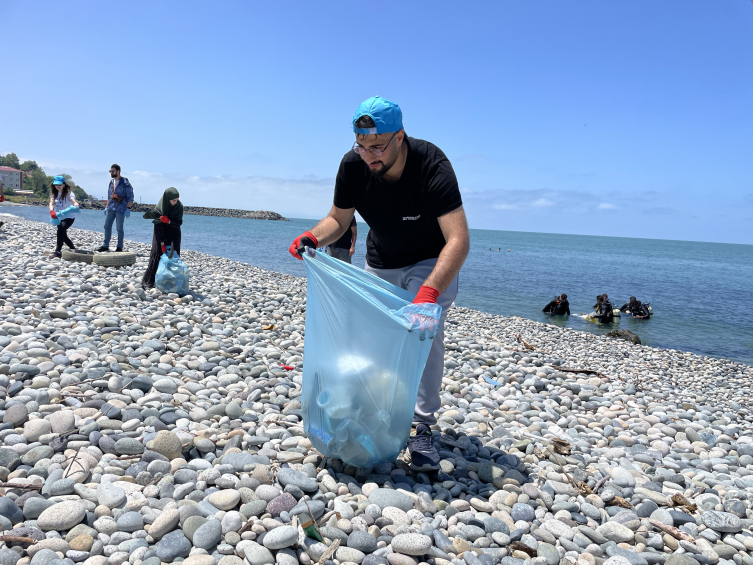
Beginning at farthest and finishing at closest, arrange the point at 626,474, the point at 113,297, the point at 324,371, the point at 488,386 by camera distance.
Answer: the point at 113,297, the point at 488,386, the point at 626,474, the point at 324,371

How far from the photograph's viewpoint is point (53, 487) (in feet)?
6.96

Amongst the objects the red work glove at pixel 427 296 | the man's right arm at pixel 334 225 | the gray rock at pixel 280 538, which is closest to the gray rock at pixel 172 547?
the gray rock at pixel 280 538

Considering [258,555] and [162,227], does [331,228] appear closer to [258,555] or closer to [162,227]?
[258,555]

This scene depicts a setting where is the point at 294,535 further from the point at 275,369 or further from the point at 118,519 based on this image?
the point at 275,369

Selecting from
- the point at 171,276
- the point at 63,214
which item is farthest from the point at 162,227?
the point at 63,214

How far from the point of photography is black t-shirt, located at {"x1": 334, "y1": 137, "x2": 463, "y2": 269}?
2572 millimetres

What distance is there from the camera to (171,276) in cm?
A: 680

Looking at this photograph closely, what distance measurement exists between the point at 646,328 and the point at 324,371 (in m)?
15.3

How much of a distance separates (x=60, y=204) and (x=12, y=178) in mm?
111451

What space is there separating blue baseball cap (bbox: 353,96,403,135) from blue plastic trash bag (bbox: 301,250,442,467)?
0.75m

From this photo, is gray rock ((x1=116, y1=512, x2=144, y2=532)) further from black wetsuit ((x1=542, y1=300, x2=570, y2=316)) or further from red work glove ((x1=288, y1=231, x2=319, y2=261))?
black wetsuit ((x1=542, y1=300, x2=570, y2=316))

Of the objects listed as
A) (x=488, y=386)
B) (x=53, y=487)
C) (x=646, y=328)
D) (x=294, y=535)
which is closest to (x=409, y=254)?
(x=294, y=535)

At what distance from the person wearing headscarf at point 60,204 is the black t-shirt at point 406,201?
869 cm

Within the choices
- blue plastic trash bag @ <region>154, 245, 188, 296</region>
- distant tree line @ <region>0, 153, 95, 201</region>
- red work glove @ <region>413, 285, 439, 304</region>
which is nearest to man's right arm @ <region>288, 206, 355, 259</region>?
red work glove @ <region>413, 285, 439, 304</region>
